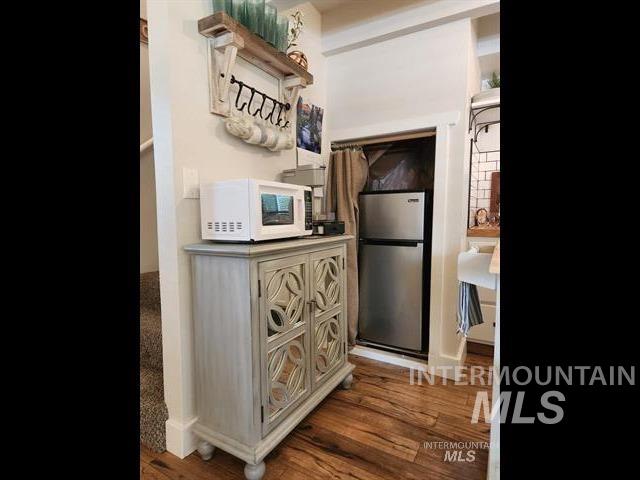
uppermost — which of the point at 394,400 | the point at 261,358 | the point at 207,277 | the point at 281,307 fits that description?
the point at 207,277

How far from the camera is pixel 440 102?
2.23 metres

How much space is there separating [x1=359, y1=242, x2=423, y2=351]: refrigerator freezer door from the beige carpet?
60.6 inches

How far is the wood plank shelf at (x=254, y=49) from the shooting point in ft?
4.81

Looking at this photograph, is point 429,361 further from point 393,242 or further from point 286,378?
point 286,378

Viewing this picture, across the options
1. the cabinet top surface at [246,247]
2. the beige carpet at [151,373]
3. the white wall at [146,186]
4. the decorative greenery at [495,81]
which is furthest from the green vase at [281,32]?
the decorative greenery at [495,81]

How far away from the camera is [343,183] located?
2.52 m

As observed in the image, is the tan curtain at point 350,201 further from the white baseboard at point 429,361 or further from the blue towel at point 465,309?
the blue towel at point 465,309

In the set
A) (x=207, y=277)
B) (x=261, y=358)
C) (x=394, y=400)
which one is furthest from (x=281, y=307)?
(x=394, y=400)

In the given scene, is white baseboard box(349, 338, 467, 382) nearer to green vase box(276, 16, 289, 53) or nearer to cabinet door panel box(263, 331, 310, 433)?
cabinet door panel box(263, 331, 310, 433)

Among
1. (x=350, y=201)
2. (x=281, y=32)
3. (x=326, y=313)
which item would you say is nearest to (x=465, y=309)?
(x=326, y=313)

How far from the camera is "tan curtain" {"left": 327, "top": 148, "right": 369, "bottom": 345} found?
2492mm

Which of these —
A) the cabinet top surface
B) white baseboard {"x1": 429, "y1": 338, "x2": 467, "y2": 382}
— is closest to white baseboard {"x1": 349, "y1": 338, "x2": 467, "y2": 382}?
white baseboard {"x1": 429, "y1": 338, "x2": 467, "y2": 382}
